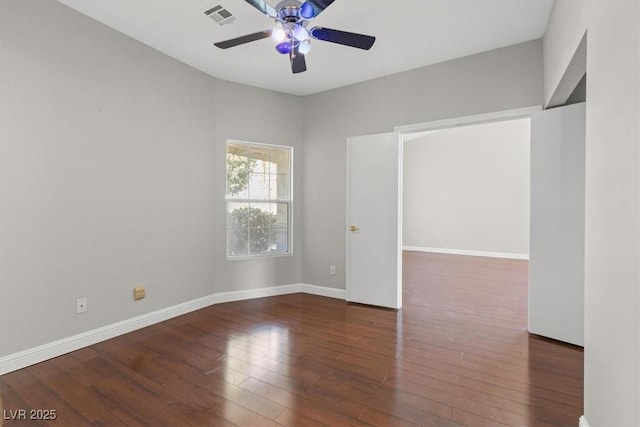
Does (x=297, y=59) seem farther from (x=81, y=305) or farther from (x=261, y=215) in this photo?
(x=81, y=305)

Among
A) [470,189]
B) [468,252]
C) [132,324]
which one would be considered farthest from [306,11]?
[468,252]

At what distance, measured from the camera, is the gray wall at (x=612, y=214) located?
1.01 meters

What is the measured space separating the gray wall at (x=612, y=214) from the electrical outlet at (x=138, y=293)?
356 cm

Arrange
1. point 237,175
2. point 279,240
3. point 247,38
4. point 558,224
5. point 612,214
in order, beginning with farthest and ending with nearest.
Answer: point 279,240 < point 237,175 < point 558,224 < point 247,38 < point 612,214

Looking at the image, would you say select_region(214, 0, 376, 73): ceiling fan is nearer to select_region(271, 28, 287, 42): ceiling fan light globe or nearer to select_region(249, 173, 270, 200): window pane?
select_region(271, 28, 287, 42): ceiling fan light globe

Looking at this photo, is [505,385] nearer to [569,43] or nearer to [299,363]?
[299,363]

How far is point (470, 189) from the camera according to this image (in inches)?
302

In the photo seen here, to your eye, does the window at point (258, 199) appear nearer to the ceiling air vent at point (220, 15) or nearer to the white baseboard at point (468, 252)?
the ceiling air vent at point (220, 15)

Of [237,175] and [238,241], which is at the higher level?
[237,175]

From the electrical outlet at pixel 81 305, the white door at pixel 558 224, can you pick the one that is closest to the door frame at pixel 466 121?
the white door at pixel 558 224

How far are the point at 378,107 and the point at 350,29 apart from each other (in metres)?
1.18

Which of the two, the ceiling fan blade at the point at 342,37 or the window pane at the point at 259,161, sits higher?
the ceiling fan blade at the point at 342,37

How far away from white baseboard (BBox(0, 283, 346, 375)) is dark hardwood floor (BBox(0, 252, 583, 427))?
75mm


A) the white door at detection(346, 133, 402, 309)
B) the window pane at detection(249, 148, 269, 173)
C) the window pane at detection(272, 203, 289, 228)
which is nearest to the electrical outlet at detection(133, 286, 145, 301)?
the window pane at detection(272, 203, 289, 228)
